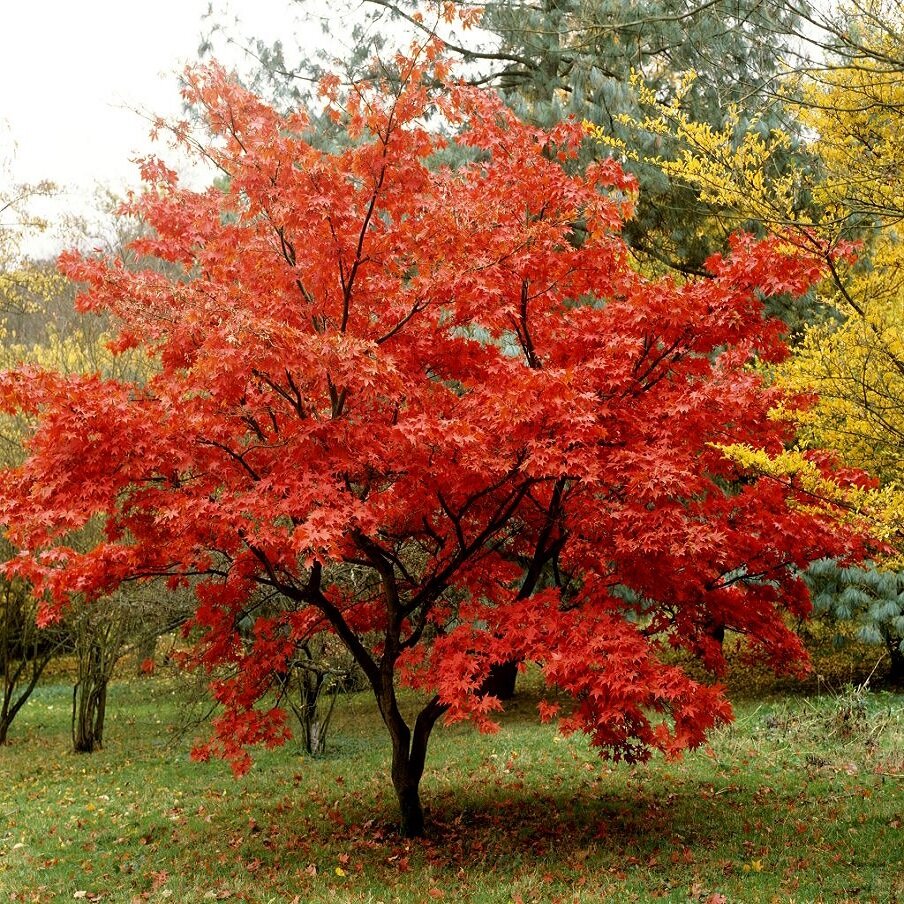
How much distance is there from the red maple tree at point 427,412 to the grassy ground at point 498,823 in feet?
3.57

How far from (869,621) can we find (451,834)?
7.99 metres

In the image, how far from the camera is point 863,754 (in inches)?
Answer: 372

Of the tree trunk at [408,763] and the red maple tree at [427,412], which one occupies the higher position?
the red maple tree at [427,412]

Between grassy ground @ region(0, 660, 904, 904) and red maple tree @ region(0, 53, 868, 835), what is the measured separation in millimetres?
1089

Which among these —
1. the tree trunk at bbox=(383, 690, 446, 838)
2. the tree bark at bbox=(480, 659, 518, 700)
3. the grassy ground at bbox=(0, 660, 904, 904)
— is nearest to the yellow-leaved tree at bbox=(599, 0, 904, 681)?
the grassy ground at bbox=(0, 660, 904, 904)

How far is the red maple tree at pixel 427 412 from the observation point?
5.80 metres

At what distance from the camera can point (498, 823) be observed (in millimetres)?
8102

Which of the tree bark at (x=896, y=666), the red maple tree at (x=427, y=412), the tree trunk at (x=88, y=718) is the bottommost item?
the tree trunk at (x=88, y=718)

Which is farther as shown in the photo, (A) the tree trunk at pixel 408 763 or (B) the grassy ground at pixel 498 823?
(A) the tree trunk at pixel 408 763

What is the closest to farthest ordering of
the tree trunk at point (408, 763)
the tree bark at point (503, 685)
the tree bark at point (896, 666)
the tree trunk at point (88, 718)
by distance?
the tree trunk at point (408, 763) → the tree trunk at point (88, 718) → the tree bark at point (896, 666) → the tree bark at point (503, 685)

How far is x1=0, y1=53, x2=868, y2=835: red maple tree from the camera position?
5797 millimetres

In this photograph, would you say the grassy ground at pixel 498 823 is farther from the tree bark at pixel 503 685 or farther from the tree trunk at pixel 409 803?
the tree bark at pixel 503 685

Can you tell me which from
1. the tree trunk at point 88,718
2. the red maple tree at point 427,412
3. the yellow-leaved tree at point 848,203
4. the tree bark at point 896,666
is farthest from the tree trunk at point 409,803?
A: the tree bark at point 896,666

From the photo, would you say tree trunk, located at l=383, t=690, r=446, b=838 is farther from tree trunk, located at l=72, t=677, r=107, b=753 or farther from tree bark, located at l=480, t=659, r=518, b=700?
tree trunk, located at l=72, t=677, r=107, b=753
